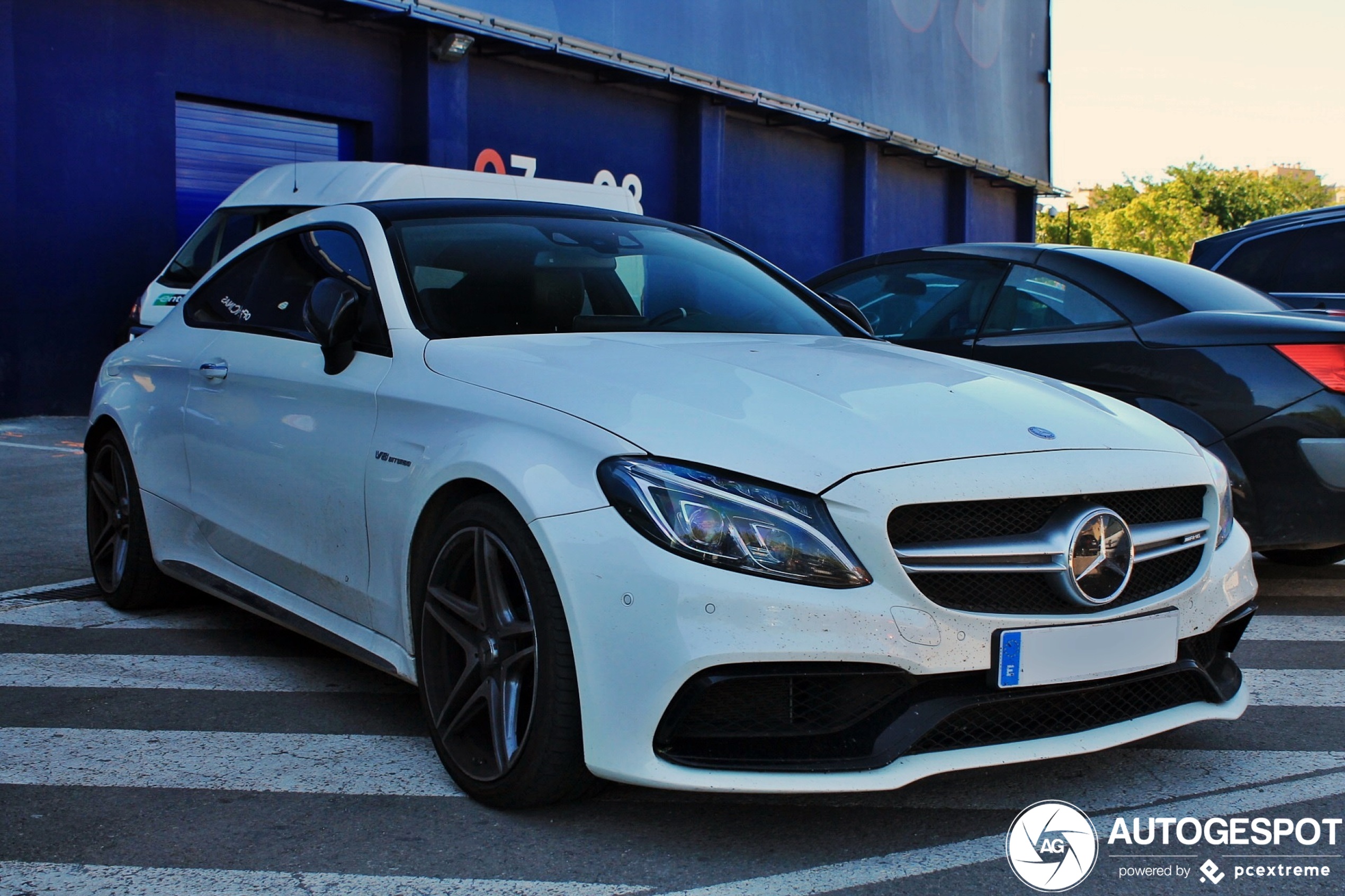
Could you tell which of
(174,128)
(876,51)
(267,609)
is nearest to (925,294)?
(267,609)

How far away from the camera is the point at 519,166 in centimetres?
1661

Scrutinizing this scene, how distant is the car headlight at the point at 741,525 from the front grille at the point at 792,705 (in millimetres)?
213

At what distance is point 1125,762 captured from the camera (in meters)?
3.40

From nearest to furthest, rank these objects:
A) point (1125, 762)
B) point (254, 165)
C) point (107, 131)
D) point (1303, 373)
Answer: point (1125, 762)
point (1303, 373)
point (107, 131)
point (254, 165)

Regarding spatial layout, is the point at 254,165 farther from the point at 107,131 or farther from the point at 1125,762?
the point at 1125,762

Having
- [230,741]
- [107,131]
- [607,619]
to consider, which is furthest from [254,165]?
[607,619]

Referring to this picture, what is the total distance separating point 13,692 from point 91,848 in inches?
56.9

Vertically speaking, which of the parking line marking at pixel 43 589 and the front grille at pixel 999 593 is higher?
the front grille at pixel 999 593

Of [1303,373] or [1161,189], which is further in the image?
[1161,189]

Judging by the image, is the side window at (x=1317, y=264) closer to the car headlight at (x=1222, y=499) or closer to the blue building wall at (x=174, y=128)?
A: the car headlight at (x=1222, y=499)

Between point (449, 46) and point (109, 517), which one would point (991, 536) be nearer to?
point (109, 517)

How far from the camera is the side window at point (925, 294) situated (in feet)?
20.1

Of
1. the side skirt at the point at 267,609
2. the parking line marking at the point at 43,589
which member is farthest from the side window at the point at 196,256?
the side skirt at the point at 267,609

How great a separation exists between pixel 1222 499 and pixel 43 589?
4.53 metres
